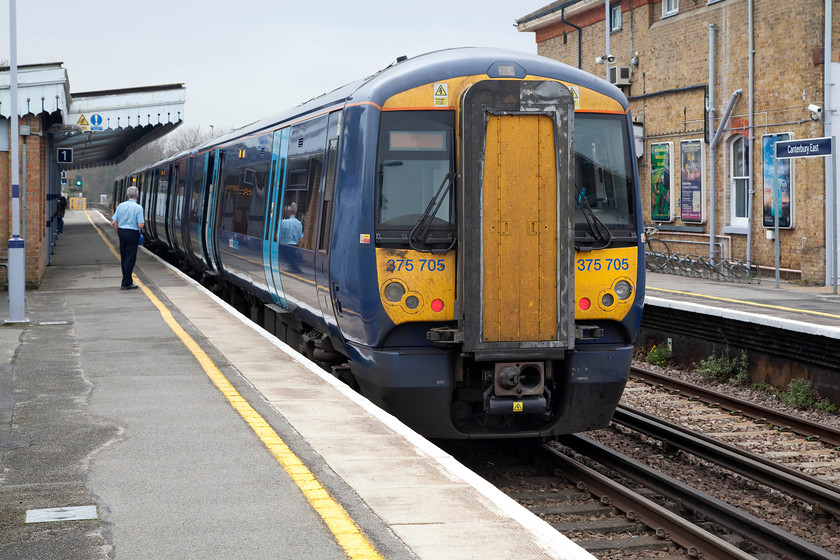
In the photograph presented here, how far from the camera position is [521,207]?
765 cm

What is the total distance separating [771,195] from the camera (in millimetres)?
22094

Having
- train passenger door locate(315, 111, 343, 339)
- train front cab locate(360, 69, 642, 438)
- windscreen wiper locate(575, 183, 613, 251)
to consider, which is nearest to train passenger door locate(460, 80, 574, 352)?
train front cab locate(360, 69, 642, 438)

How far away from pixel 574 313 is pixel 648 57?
2077cm

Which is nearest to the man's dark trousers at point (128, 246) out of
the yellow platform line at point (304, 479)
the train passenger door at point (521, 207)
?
the yellow platform line at point (304, 479)

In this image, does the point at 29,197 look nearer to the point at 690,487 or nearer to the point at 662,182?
the point at 690,487

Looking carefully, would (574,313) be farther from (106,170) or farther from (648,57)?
(106,170)

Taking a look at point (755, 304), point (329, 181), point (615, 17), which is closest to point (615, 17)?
point (615, 17)

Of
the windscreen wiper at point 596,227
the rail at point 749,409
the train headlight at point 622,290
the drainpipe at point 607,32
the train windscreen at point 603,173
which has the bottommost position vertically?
the rail at point 749,409

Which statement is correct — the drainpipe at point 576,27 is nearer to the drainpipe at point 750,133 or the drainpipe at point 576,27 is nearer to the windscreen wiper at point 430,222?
the drainpipe at point 750,133

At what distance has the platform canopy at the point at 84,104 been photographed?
17.5 m

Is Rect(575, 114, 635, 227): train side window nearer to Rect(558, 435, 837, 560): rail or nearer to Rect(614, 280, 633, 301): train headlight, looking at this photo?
Rect(614, 280, 633, 301): train headlight

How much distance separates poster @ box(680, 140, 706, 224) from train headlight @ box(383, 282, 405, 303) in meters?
18.5

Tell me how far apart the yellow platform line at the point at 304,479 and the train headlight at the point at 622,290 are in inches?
110

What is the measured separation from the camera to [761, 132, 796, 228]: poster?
21422 millimetres
